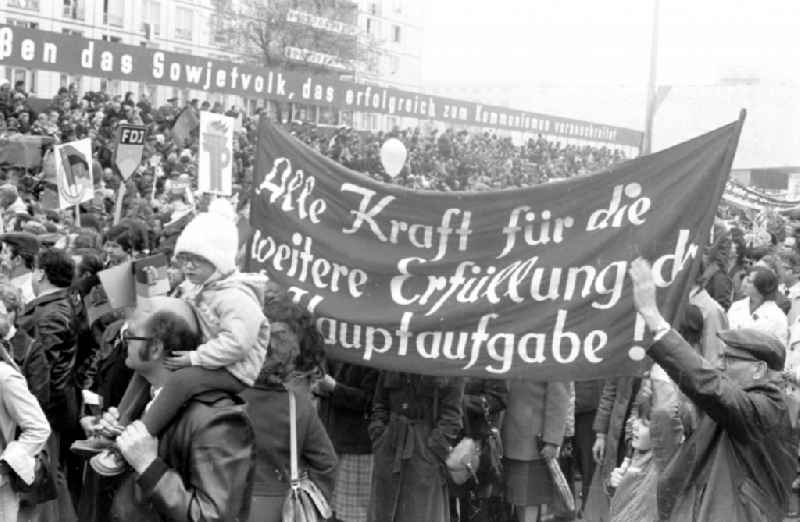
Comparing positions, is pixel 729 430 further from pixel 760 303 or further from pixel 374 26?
pixel 374 26

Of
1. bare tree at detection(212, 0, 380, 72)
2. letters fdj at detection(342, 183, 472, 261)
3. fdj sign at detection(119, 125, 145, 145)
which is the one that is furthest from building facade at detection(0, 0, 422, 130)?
letters fdj at detection(342, 183, 472, 261)

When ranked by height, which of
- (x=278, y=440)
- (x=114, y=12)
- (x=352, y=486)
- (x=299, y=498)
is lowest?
(x=352, y=486)

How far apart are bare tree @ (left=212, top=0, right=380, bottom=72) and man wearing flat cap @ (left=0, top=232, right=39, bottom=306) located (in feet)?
192

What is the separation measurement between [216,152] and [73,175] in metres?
1.58

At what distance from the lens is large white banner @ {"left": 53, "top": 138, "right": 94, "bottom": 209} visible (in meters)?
11.9

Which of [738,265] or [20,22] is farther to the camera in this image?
[20,22]

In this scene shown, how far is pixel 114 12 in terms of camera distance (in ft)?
211

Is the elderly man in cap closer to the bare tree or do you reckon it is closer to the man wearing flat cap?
the man wearing flat cap

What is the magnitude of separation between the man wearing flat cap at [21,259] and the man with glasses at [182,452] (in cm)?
378

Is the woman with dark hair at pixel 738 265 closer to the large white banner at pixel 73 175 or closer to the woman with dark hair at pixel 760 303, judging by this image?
the woman with dark hair at pixel 760 303

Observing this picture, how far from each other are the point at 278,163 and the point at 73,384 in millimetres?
1593

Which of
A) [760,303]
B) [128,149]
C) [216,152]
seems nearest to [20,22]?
[128,149]

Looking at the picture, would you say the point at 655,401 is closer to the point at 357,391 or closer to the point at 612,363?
the point at 612,363

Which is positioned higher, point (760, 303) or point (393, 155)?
point (393, 155)
